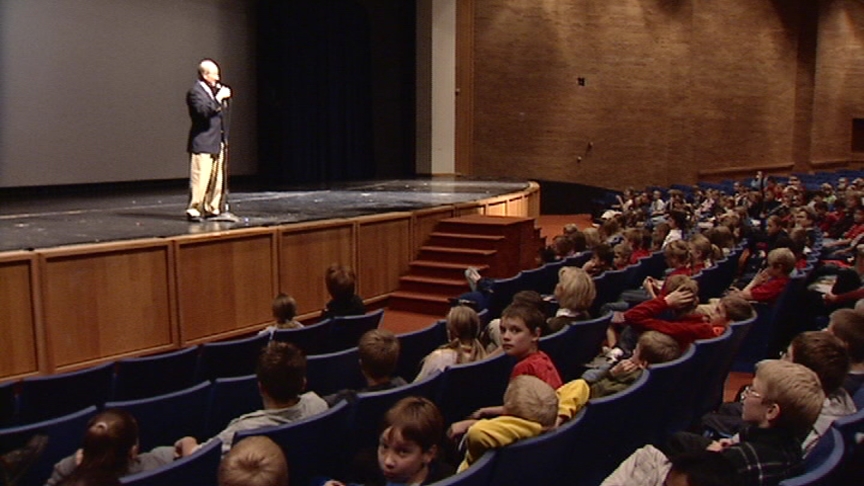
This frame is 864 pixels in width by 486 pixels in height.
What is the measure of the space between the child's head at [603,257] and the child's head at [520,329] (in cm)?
259

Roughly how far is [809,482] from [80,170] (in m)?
10.0

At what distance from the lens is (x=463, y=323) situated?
371 centimetres

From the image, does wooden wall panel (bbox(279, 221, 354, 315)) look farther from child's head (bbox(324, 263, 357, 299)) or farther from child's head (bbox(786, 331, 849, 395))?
child's head (bbox(786, 331, 849, 395))

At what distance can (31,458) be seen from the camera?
2686 mm

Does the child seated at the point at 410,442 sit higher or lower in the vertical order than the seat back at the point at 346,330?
higher

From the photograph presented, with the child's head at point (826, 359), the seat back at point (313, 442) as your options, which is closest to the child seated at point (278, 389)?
the seat back at point (313, 442)

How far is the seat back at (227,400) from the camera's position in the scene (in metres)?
3.37

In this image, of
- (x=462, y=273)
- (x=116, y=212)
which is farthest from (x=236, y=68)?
(x=462, y=273)

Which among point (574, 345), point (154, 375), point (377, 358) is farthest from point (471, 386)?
point (154, 375)

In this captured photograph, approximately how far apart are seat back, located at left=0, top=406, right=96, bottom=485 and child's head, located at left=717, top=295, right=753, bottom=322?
291cm

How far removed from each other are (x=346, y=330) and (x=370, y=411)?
5.96ft

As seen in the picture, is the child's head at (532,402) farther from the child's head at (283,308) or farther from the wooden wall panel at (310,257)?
the wooden wall panel at (310,257)

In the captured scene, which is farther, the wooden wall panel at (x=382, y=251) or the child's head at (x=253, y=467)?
the wooden wall panel at (x=382, y=251)

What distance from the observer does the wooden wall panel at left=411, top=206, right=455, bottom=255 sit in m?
8.25
